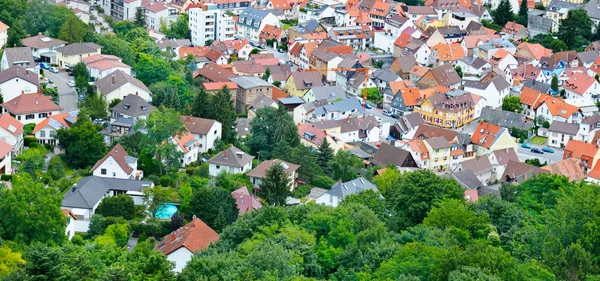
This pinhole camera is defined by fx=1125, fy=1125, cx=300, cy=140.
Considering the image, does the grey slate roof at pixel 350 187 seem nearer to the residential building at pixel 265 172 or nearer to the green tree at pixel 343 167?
the residential building at pixel 265 172

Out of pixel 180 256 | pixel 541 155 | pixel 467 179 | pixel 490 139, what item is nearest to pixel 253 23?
pixel 490 139

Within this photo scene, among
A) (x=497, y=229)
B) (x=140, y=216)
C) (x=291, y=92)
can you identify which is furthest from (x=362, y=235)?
(x=291, y=92)

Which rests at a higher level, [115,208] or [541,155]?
[115,208]

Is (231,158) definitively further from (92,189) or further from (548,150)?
(548,150)

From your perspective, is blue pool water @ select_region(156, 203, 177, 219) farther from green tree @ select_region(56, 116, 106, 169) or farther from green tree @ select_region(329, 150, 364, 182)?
green tree @ select_region(329, 150, 364, 182)

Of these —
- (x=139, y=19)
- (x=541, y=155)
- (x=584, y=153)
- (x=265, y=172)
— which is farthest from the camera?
(x=139, y=19)

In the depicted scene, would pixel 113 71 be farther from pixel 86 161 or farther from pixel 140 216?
pixel 140 216

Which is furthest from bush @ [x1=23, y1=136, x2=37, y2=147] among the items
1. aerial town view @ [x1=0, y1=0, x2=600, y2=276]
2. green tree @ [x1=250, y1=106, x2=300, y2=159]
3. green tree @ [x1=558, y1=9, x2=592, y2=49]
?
green tree @ [x1=558, y1=9, x2=592, y2=49]
